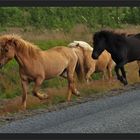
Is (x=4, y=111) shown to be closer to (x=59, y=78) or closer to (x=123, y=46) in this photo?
(x=59, y=78)

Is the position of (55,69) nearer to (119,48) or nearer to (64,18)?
(119,48)

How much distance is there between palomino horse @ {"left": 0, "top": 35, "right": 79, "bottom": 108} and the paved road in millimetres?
559

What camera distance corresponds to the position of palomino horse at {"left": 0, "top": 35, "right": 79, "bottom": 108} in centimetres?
841

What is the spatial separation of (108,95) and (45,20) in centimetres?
155

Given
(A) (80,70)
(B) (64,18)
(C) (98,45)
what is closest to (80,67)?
(A) (80,70)

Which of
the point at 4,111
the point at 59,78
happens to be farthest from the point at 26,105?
the point at 59,78

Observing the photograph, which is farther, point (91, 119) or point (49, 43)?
point (49, 43)

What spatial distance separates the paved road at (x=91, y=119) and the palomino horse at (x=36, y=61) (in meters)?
0.56

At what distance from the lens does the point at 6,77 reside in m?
8.09

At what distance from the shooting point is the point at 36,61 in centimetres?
927

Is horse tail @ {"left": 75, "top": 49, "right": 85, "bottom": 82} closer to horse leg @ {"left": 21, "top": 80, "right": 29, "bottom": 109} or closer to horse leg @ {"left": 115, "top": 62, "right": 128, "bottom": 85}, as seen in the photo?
horse leg @ {"left": 115, "top": 62, "right": 128, "bottom": 85}

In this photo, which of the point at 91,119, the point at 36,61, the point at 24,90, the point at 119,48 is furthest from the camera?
the point at 119,48

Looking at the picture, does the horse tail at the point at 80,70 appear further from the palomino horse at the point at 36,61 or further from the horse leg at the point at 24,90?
the horse leg at the point at 24,90

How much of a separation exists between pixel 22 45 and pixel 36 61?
70 cm
